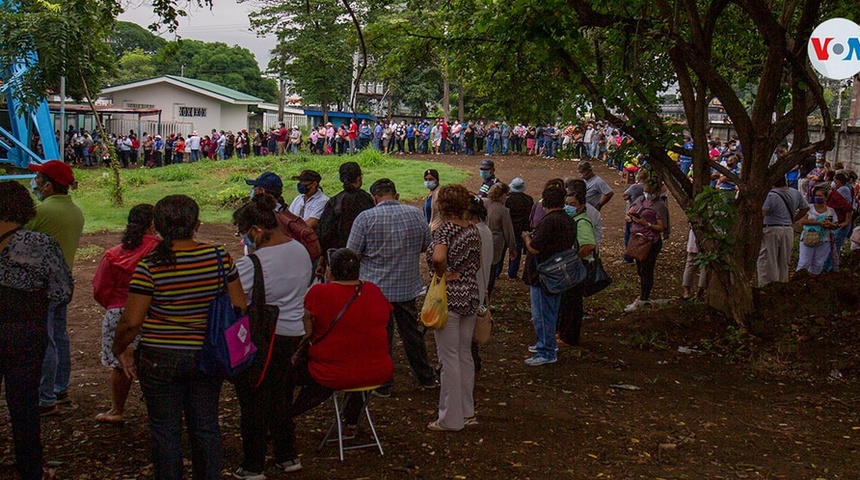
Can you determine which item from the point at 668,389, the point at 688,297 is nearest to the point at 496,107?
the point at 688,297

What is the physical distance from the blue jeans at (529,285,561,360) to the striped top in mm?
4299

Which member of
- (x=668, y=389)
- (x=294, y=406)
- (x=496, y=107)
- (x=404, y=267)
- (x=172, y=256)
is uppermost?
(x=496, y=107)

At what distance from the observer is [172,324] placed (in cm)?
430

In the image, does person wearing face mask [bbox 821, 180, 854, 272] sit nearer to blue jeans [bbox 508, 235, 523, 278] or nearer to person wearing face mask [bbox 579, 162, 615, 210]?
person wearing face mask [bbox 579, 162, 615, 210]

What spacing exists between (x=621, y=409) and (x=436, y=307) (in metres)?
2.09

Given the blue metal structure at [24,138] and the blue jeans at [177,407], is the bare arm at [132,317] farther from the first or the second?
the blue metal structure at [24,138]

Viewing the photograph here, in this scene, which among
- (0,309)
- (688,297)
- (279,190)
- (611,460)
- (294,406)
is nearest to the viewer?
(0,309)

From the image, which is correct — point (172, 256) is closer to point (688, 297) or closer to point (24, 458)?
point (24, 458)

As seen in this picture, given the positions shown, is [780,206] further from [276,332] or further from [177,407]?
[177,407]

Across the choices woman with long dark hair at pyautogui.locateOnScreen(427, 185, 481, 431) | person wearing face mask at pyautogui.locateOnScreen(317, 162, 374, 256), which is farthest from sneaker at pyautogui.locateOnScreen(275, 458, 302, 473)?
person wearing face mask at pyautogui.locateOnScreen(317, 162, 374, 256)

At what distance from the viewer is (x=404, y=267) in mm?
6891

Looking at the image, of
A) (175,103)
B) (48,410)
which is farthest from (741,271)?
(175,103)

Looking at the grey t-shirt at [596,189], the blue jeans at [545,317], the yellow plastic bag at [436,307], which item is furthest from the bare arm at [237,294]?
the grey t-shirt at [596,189]

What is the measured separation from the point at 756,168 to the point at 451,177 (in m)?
18.1
